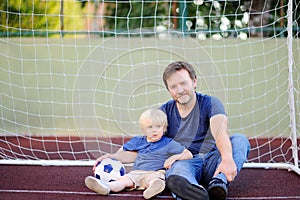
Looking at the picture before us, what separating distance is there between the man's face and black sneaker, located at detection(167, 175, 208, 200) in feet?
1.81

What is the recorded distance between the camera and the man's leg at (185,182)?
3082 millimetres

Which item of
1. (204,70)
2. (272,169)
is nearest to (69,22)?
(204,70)

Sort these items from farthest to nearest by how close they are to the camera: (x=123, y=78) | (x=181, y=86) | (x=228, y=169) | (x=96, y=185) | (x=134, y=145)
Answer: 1. (x=123, y=78)
2. (x=134, y=145)
3. (x=181, y=86)
4. (x=96, y=185)
5. (x=228, y=169)

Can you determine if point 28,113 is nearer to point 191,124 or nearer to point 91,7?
point 91,7

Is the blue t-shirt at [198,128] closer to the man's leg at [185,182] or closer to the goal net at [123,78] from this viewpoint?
the man's leg at [185,182]

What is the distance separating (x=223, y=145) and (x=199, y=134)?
0.82 feet

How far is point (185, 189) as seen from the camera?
312 centimetres

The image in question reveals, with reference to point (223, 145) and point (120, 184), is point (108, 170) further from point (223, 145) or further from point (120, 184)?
point (223, 145)

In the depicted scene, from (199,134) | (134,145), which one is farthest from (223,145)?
(134,145)

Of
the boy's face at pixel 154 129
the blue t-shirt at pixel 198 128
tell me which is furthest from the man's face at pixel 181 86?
the boy's face at pixel 154 129

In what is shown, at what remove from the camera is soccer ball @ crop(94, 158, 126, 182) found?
11.6 ft

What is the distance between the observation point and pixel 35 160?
450 centimetres

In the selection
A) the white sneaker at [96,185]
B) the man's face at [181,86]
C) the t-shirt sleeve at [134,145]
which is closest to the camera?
the white sneaker at [96,185]

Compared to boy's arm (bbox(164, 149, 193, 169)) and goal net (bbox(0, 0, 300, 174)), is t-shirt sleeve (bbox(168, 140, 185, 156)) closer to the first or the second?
boy's arm (bbox(164, 149, 193, 169))
